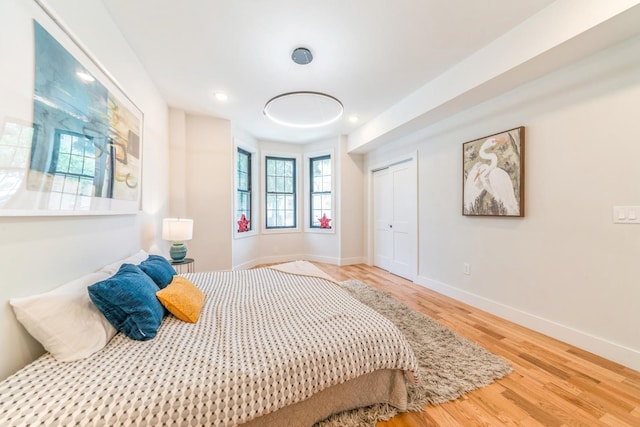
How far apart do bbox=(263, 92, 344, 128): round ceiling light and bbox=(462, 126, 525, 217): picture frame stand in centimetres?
168

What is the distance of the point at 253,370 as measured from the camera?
1033 millimetres

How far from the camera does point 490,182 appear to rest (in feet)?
8.49

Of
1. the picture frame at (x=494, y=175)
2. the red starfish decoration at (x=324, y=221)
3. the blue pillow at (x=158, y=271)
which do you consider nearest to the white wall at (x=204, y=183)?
the blue pillow at (x=158, y=271)

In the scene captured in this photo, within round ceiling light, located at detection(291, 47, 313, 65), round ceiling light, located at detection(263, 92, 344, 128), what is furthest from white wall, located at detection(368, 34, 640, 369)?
round ceiling light, located at detection(291, 47, 313, 65)

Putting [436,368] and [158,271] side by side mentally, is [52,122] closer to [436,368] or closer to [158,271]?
[158,271]

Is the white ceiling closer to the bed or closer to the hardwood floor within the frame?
the bed

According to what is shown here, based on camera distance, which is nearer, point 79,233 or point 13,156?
point 13,156

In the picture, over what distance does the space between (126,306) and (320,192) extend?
14.1 ft

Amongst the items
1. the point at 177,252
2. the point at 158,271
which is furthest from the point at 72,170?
the point at 177,252

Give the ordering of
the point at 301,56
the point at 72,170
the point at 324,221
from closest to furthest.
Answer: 1. the point at 72,170
2. the point at 301,56
3. the point at 324,221

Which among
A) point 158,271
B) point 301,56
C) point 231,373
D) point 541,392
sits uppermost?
point 301,56

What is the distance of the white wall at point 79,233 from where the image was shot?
1009 millimetres

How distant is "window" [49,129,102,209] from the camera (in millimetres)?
1239

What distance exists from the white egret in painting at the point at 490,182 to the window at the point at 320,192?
2.77m
